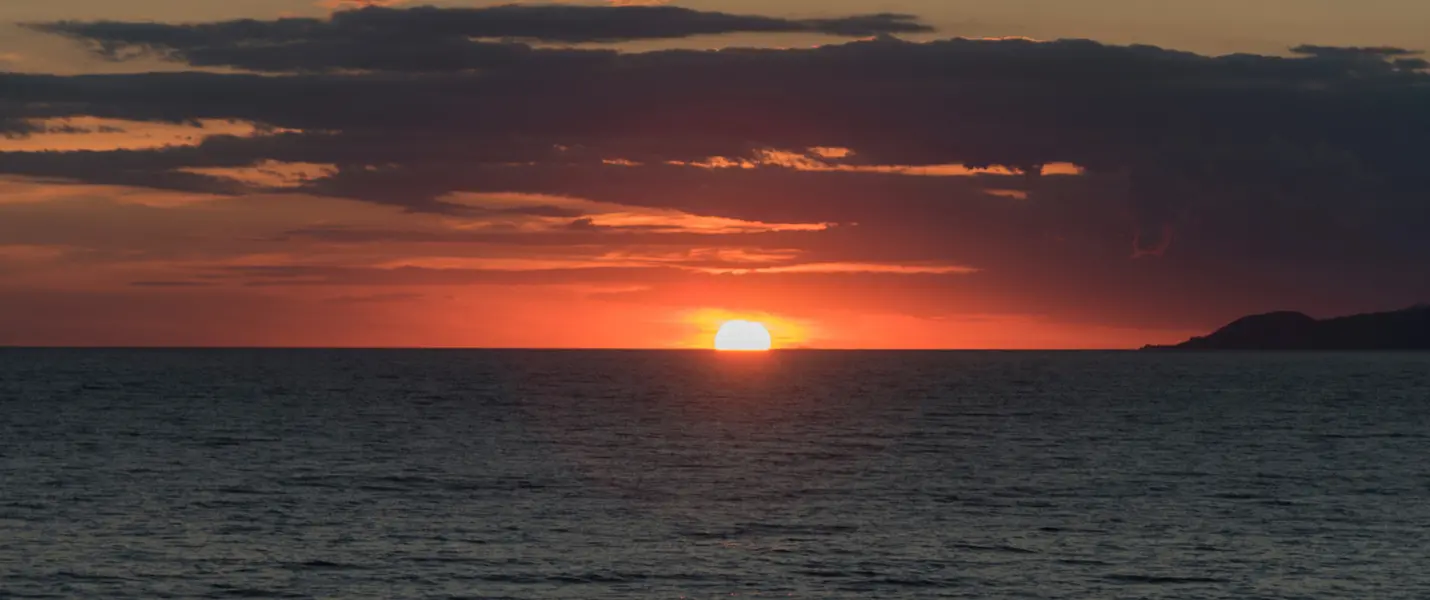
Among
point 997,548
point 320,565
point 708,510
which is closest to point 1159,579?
point 997,548

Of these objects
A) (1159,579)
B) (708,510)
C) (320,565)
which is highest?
(708,510)

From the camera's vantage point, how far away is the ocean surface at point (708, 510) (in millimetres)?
51094

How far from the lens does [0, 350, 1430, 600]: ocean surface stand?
51094 millimetres

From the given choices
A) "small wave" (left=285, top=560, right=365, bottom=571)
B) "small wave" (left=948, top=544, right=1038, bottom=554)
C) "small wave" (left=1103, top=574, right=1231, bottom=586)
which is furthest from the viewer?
"small wave" (left=948, top=544, right=1038, bottom=554)

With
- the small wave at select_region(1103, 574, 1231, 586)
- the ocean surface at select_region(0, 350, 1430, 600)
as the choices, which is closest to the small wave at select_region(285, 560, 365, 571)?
the ocean surface at select_region(0, 350, 1430, 600)

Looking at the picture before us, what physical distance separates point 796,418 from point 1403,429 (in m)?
49.6

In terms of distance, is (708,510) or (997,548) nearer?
(997,548)

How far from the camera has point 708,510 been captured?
68.1m

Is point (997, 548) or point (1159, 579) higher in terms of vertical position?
point (997, 548)

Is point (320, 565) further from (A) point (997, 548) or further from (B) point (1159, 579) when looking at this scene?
(B) point (1159, 579)

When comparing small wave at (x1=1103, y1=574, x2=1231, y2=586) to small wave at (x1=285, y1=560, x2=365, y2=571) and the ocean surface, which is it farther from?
small wave at (x1=285, y1=560, x2=365, y2=571)

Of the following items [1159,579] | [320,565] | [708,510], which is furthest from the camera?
[708,510]

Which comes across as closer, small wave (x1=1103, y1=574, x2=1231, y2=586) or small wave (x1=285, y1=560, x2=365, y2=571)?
small wave (x1=1103, y1=574, x2=1231, y2=586)

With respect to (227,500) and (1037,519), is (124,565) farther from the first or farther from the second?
(1037,519)
